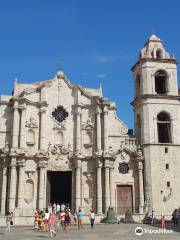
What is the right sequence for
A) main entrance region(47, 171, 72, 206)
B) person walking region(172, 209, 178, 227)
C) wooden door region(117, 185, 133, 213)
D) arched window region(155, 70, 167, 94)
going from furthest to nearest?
arched window region(155, 70, 167, 94) < main entrance region(47, 171, 72, 206) < wooden door region(117, 185, 133, 213) < person walking region(172, 209, 178, 227)

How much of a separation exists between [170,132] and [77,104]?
9365mm

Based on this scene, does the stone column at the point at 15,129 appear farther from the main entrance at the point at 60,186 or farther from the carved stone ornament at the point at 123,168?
the carved stone ornament at the point at 123,168

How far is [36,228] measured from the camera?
27219mm

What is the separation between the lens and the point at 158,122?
38250mm

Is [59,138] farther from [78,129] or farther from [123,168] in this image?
[123,168]

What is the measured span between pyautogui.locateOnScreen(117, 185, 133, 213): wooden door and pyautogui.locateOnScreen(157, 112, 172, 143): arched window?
6.04 meters

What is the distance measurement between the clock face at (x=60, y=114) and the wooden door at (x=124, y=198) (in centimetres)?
834

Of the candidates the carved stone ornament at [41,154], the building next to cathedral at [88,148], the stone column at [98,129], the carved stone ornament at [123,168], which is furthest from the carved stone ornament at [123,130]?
the carved stone ornament at [41,154]

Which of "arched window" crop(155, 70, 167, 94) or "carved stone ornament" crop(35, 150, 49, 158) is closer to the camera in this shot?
"carved stone ornament" crop(35, 150, 49, 158)

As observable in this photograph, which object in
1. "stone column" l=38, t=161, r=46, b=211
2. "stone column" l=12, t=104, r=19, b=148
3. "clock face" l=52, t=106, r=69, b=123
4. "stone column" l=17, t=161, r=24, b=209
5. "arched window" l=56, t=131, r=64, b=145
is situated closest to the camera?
"stone column" l=17, t=161, r=24, b=209

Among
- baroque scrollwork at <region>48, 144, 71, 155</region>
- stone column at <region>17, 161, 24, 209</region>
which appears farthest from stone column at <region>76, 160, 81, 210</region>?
stone column at <region>17, 161, 24, 209</region>

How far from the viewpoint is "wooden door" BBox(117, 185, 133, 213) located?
36250 mm

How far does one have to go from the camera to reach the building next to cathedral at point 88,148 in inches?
1388

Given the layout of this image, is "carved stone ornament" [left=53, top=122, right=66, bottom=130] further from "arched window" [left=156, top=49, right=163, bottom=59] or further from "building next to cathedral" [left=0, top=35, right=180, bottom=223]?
"arched window" [left=156, top=49, right=163, bottom=59]
